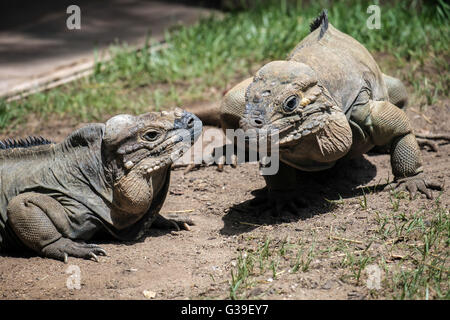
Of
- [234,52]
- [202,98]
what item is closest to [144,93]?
[202,98]

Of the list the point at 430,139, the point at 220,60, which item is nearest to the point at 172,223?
the point at 430,139

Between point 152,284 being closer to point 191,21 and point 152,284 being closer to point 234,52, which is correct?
point 234,52

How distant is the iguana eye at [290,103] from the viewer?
16.7 ft

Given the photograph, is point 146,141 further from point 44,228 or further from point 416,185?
point 416,185

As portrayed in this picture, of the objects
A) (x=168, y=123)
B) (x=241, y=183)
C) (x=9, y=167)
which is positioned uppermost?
(x=168, y=123)

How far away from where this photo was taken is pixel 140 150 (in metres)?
5.29

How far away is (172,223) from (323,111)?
1696 mm

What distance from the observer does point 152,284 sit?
4.77 metres

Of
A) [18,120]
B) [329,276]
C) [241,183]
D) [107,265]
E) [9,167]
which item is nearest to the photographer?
[329,276]

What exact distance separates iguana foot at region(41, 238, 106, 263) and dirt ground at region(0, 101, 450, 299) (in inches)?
2.4

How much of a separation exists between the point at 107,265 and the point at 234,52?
582 centimetres

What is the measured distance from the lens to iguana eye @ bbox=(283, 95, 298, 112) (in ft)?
16.7

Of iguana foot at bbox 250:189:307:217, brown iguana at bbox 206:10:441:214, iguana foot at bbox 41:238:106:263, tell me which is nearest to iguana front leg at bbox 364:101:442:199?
brown iguana at bbox 206:10:441:214

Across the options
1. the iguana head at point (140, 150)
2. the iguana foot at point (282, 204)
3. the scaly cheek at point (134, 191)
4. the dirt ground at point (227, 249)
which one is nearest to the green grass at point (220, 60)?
the dirt ground at point (227, 249)
